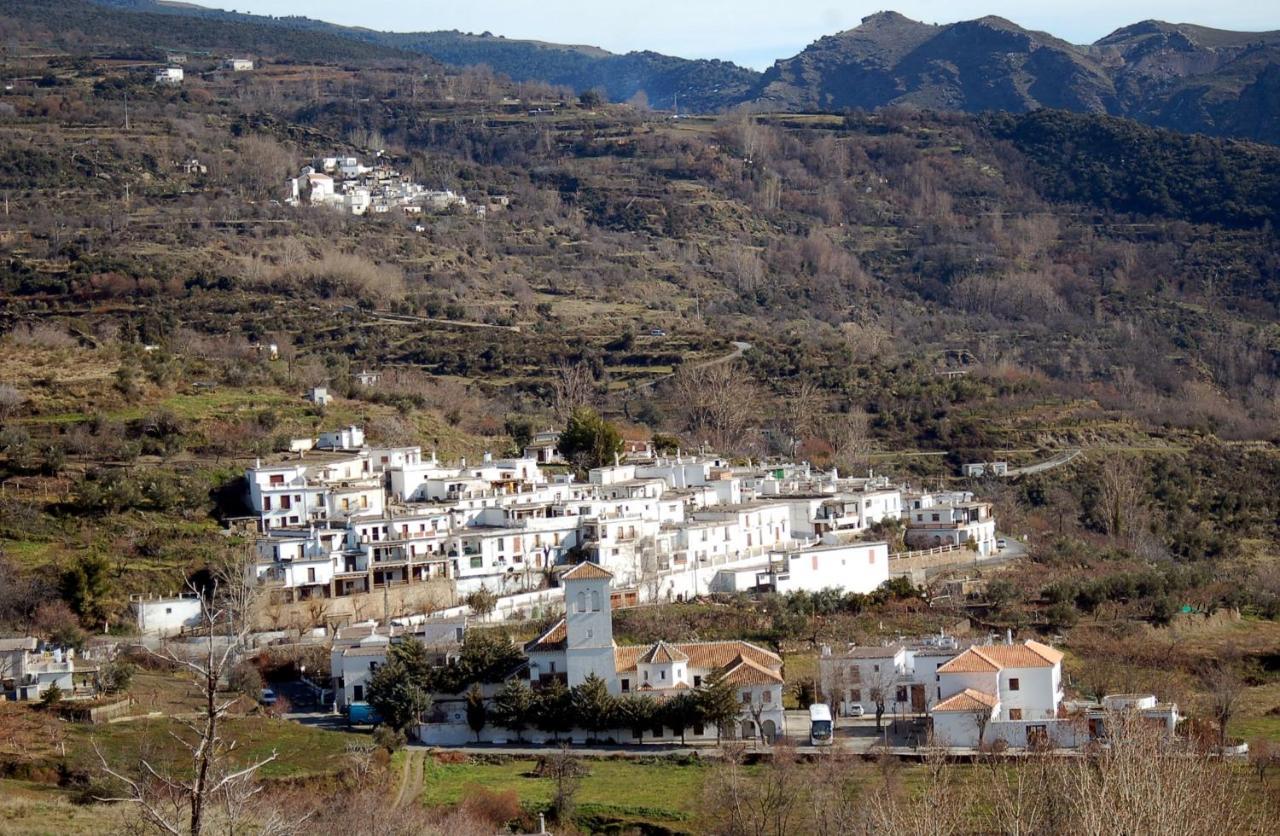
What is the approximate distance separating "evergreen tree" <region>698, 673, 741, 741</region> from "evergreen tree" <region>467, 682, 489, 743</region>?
12.6 ft

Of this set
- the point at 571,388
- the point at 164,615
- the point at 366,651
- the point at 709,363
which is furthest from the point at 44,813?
the point at 709,363

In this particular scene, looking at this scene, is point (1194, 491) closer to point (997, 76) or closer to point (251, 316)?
point (251, 316)

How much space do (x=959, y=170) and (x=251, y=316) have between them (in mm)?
65905

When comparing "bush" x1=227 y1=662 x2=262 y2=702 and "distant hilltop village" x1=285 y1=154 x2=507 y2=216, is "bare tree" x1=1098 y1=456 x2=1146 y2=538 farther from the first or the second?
"distant hilltop village" x1=285 y1=154 x2=507 y2=216

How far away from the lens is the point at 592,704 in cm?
3341

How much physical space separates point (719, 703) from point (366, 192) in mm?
69199

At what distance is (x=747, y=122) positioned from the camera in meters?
128

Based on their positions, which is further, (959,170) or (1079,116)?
(1079,116)

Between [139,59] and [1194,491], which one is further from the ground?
[139,59]

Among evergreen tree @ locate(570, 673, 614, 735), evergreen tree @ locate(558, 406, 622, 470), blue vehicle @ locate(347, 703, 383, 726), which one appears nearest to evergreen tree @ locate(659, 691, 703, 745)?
evergreen tree @ locate(570, 673, 614, 735)

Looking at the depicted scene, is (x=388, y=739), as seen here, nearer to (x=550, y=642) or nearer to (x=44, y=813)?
(x=550, y=642)

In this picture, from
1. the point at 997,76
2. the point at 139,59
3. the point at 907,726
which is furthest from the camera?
the point at 997,76

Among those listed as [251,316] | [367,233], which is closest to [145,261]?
[251,316]

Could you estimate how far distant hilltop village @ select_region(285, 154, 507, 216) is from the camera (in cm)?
9419
